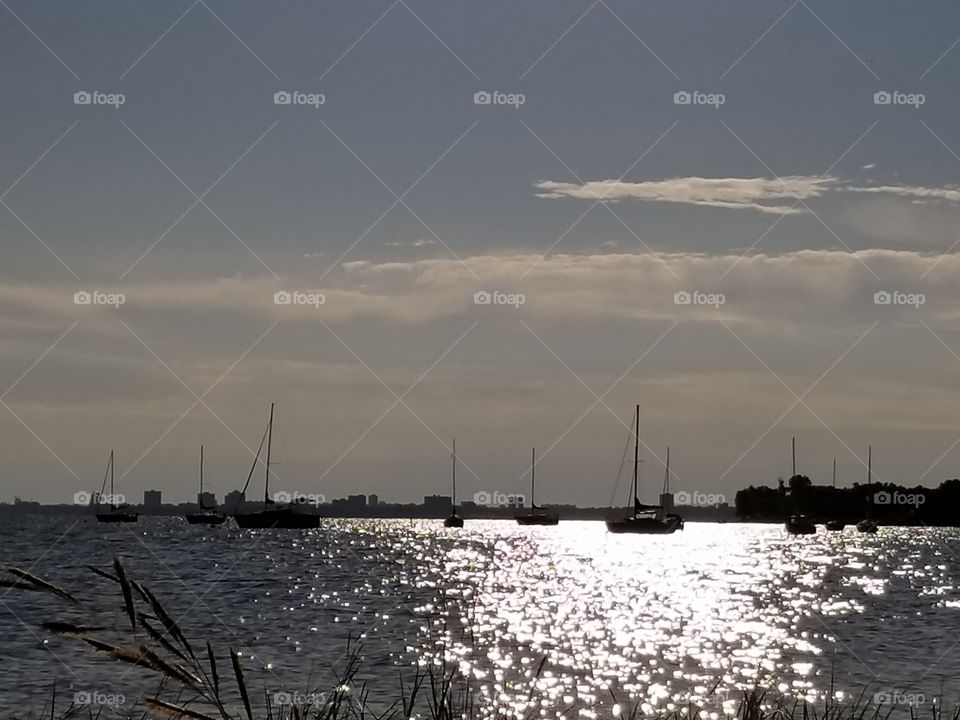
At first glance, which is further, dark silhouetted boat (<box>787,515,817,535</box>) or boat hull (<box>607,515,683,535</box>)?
dark silhouetted boat (<box>787,515,817,535</box>)

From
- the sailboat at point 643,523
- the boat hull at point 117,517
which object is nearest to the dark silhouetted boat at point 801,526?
the sailboat at point 643,523

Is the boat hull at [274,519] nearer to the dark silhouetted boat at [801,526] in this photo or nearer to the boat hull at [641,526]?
the boat hull at [641,526]

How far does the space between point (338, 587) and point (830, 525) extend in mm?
149214

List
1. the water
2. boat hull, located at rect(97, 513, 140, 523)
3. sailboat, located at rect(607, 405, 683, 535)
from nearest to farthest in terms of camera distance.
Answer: the water, sailboat, located at rect(607, 405, 683, 535), boat hull, located at rect(97, 513, 140, 523)

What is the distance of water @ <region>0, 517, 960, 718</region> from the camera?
1141 inches

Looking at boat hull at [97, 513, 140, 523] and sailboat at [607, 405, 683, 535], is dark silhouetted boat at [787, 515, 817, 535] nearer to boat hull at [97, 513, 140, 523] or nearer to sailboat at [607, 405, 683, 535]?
sailboat at [607, 405, 683, 535]

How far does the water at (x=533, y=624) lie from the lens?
28984 millimetres

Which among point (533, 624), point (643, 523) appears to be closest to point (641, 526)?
point (643, 523)

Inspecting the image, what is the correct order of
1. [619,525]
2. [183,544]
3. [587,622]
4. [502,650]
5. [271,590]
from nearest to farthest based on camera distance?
[502,650]
[587,622]
[271,590]
[183,544]
[619,525]

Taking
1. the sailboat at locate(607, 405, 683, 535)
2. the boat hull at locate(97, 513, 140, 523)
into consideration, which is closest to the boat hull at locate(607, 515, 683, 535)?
the sailboat at locate(607, 405, 683, 535)

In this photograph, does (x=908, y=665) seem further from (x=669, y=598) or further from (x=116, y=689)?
(x=669, y=598)

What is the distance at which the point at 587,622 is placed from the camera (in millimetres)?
48781

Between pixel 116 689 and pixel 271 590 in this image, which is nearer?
pixel 116 689

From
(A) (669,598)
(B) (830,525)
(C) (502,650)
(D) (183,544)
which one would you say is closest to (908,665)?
(C) (502,650)
